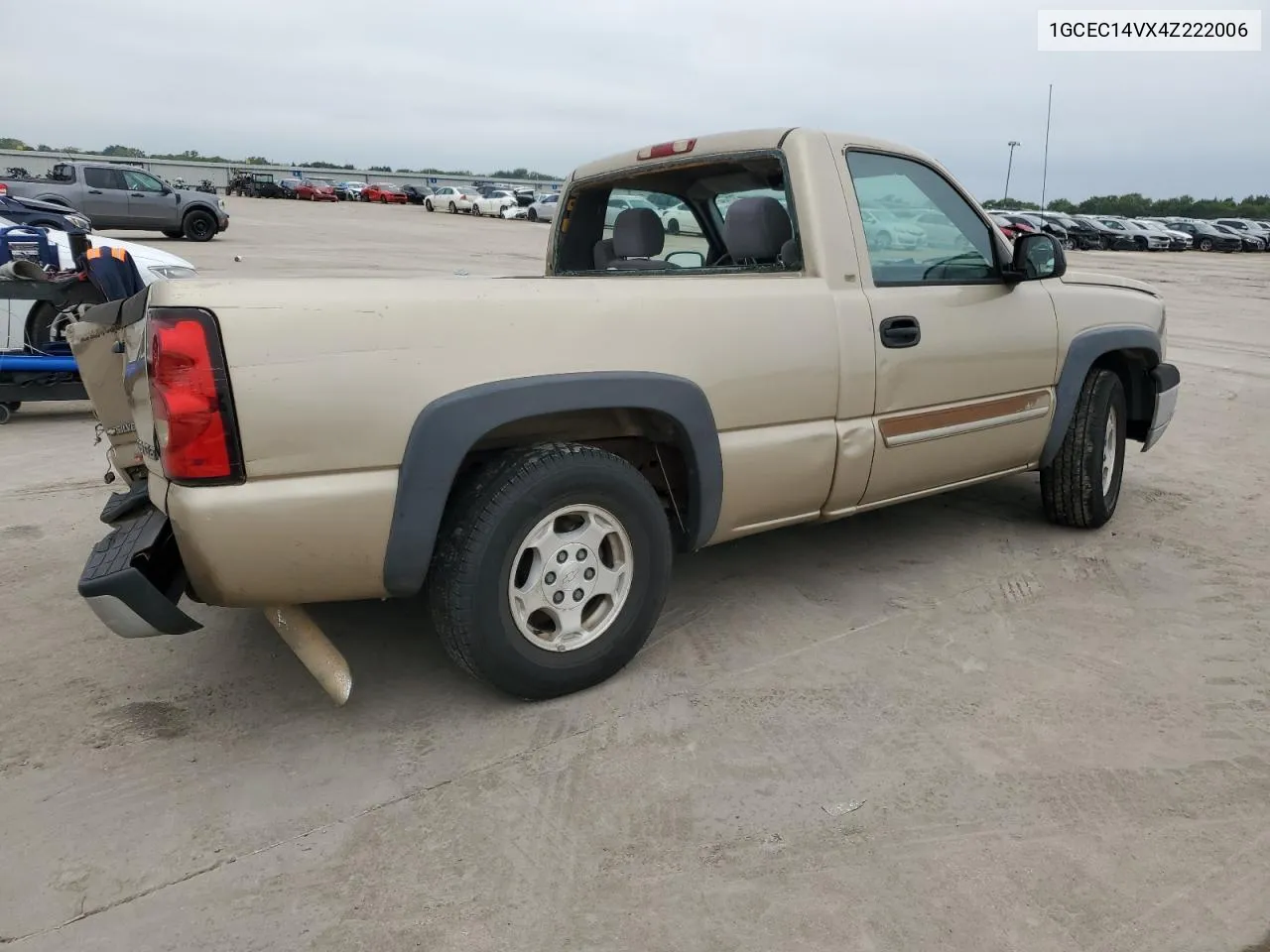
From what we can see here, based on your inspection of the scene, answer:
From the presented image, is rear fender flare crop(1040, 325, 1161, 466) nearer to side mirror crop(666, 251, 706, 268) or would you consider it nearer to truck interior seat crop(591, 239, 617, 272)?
side mirror crop(666, 251, 706, 268)

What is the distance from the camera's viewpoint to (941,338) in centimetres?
367

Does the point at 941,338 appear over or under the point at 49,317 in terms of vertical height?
over


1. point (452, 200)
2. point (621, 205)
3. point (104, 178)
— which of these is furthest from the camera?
point (452, 200)

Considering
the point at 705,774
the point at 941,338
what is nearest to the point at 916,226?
the point at 941,338

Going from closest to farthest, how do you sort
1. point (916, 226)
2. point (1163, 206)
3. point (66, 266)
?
point (916, 226), point (66, 266), point (1163, 206)

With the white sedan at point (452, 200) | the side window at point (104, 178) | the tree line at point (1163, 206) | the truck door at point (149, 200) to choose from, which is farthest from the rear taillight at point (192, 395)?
the tree line at point (1163, 206)

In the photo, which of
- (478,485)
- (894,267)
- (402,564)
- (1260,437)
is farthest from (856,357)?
(1260,437)

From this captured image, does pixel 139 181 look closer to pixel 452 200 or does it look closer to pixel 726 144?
pixel 726 144

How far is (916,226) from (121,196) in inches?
875

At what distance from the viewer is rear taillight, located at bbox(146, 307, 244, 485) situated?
2271 millimetres

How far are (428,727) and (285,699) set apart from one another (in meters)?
0.51

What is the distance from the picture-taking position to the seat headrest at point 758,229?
3584 millimetres

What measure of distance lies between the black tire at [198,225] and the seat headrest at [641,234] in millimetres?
20581

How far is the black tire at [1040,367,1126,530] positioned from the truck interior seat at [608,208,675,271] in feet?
6.69
